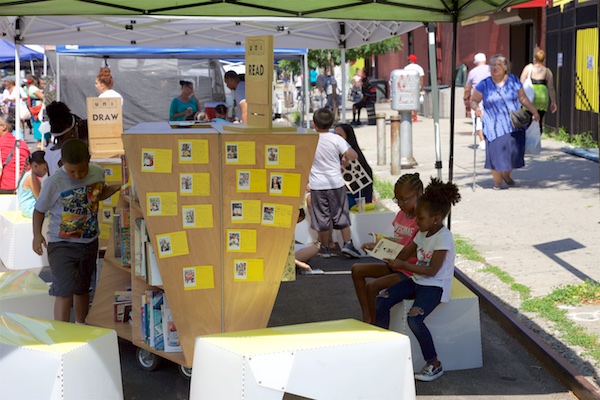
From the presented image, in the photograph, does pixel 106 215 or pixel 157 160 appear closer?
pixel 157 160

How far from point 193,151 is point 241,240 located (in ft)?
2.16

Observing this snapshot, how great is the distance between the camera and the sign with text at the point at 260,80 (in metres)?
5.91

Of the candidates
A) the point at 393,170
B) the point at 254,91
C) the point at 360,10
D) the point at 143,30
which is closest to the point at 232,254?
the point at 254,91

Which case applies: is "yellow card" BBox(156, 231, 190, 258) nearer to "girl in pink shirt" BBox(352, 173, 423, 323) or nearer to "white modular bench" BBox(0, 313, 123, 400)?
"white modular bench" BBox(0, 313, 123, 400)

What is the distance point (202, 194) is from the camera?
5.73 m

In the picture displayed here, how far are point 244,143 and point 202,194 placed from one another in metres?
0.42

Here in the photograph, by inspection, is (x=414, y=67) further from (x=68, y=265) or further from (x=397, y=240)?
(x=68, y=265)

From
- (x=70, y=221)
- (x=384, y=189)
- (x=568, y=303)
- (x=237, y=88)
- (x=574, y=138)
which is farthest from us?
(x=574, y=138)

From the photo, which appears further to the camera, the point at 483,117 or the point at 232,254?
the point at 483,117

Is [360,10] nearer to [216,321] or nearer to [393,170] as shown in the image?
[216,321]

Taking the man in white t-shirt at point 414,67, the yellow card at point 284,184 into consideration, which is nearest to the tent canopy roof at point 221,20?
the yellow card at point 284,184

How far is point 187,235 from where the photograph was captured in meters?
5.75

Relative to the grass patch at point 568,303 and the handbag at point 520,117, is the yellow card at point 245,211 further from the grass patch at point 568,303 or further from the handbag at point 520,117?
the handbag at point 520,117

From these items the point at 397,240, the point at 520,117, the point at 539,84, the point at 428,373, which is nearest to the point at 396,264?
the point at 397,240
